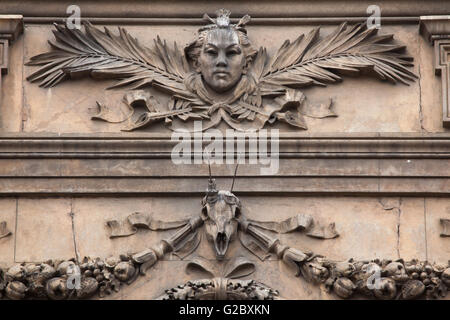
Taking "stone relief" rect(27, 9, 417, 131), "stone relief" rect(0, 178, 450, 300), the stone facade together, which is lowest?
"stone relief" rect(0, 178, 450, 300)

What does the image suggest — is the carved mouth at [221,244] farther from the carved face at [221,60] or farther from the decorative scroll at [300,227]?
the carved face at [221,60]

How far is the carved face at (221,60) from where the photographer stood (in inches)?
614

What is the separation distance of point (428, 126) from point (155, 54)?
225 centimetres

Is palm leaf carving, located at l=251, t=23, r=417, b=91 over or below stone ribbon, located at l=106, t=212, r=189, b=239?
over

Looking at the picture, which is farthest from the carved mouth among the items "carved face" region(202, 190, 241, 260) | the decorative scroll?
the decorative scroll

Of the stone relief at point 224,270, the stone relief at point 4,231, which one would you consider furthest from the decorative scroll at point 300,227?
the stone relief at point 4,231

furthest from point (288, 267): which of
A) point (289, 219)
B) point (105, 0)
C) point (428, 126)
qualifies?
point (105, 0)

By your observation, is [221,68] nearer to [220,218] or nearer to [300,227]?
[220,218]

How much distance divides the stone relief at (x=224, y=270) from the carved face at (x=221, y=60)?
2.93 ft

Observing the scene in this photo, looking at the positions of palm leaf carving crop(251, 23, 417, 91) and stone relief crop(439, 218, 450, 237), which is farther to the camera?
palm leaf carving crop(251, 23, 417, 91)

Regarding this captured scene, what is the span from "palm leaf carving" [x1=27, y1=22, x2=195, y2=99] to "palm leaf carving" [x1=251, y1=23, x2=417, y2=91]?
68 centimetres

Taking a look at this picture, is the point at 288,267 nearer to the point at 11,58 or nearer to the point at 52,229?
the point at 52,229

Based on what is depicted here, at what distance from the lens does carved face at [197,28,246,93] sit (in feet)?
51.1

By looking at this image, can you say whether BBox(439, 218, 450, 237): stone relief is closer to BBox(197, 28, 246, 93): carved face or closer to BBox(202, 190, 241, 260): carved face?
BBox(202, 190, 241, 260): carved face
